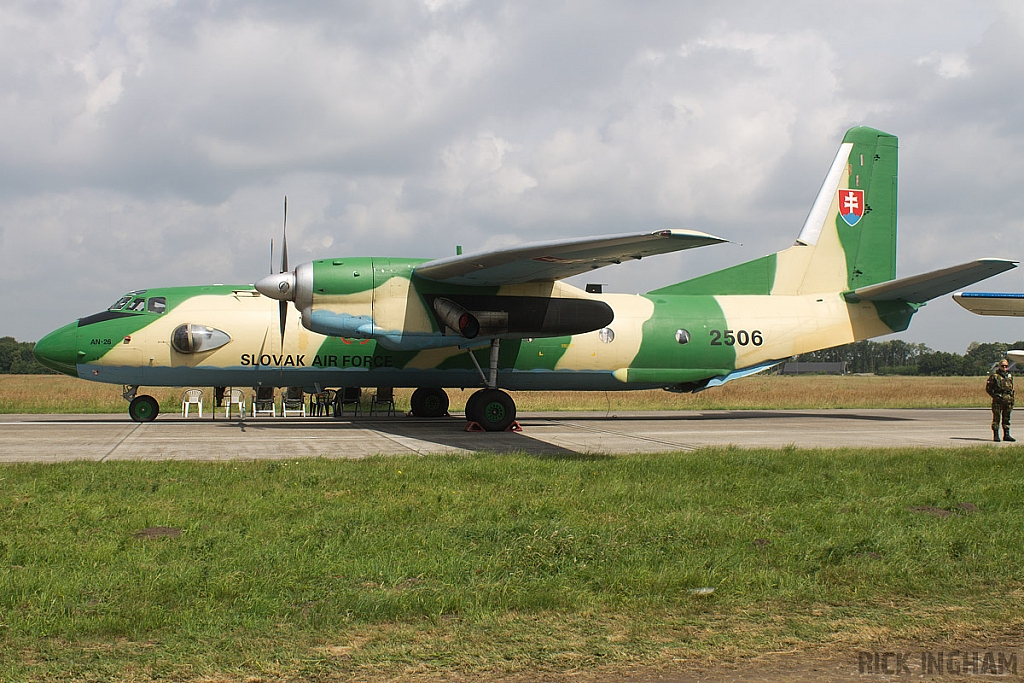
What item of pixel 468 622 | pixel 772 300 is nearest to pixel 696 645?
pixel 468 622

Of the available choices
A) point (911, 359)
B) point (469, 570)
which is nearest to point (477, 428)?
point (469, 570)

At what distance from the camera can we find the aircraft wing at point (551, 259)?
13914mm

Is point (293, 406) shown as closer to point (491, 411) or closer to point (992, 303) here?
point (491, 411)

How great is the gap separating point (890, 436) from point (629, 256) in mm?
A: 7230

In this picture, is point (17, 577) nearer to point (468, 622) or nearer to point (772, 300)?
point (468, 622)

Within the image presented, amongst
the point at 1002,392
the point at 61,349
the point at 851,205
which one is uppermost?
the point at 851,205

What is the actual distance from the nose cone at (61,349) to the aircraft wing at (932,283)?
20.6m

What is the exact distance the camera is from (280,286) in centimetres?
1697

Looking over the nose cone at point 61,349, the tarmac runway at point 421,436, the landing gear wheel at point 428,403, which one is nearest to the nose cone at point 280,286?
the tarmac runway at point 421,436

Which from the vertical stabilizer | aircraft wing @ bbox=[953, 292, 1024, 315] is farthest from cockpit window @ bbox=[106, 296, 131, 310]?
aircraft wing @ bbox=[953, 292, 1024, 315]

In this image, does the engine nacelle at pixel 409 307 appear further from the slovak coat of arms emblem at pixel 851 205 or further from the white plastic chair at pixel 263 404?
the slovak coat of arms emblem at pixel 851 205

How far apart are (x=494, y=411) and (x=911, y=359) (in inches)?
7147

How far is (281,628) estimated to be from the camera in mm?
5176

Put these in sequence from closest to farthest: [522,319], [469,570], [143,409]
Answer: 1. [469,570]
2. [522,319]
3. [143,409]
